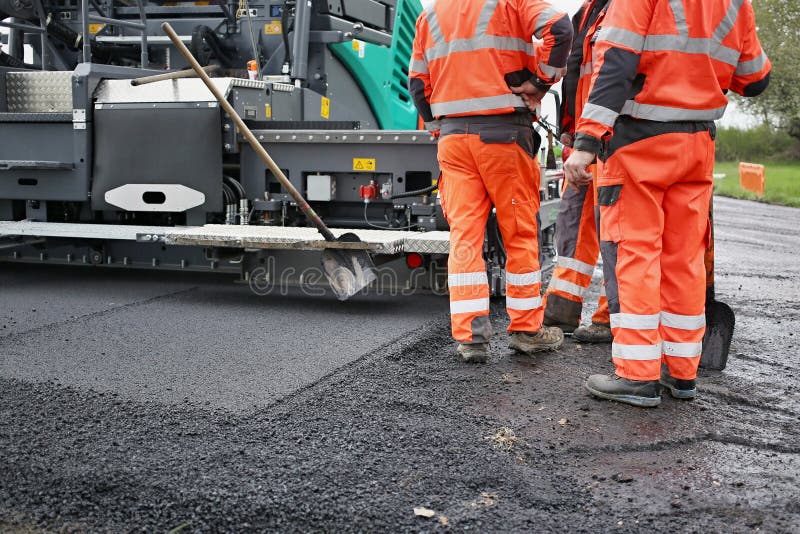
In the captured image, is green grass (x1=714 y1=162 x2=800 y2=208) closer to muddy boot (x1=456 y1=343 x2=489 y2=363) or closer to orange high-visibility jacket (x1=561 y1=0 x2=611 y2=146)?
orange high-visibility jacket (x1=561 y1=0 x2=611 y2=146)

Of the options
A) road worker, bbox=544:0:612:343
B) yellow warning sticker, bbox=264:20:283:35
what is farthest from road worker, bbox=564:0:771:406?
yellow warning sticker, bbox=264:20:283:35

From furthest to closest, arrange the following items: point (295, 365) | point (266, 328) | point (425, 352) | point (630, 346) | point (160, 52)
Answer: point (160, 52)
point (266, 328)
point (425, 352)
point (295, 365)
point (630, 346)

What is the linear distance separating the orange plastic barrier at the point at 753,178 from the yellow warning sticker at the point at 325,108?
16.9 metres

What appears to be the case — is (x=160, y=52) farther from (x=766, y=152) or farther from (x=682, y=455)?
(x=766, y=152)

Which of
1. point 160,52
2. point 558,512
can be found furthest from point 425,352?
point 160,52

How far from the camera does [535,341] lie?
4.45 metres

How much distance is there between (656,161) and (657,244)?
1.06 feet

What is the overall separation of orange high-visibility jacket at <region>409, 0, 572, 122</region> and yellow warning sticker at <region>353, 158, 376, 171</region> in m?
1.57

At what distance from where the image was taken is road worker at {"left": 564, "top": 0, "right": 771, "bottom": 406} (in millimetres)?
3418

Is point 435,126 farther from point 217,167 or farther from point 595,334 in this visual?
point 217,167

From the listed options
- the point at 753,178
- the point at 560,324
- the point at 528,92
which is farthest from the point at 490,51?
the point at 753,178

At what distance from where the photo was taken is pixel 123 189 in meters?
6.28

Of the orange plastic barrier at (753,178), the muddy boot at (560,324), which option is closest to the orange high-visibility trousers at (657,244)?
the muddy boot at (560,324)

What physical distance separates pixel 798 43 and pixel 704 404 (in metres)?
Result: 36.4
